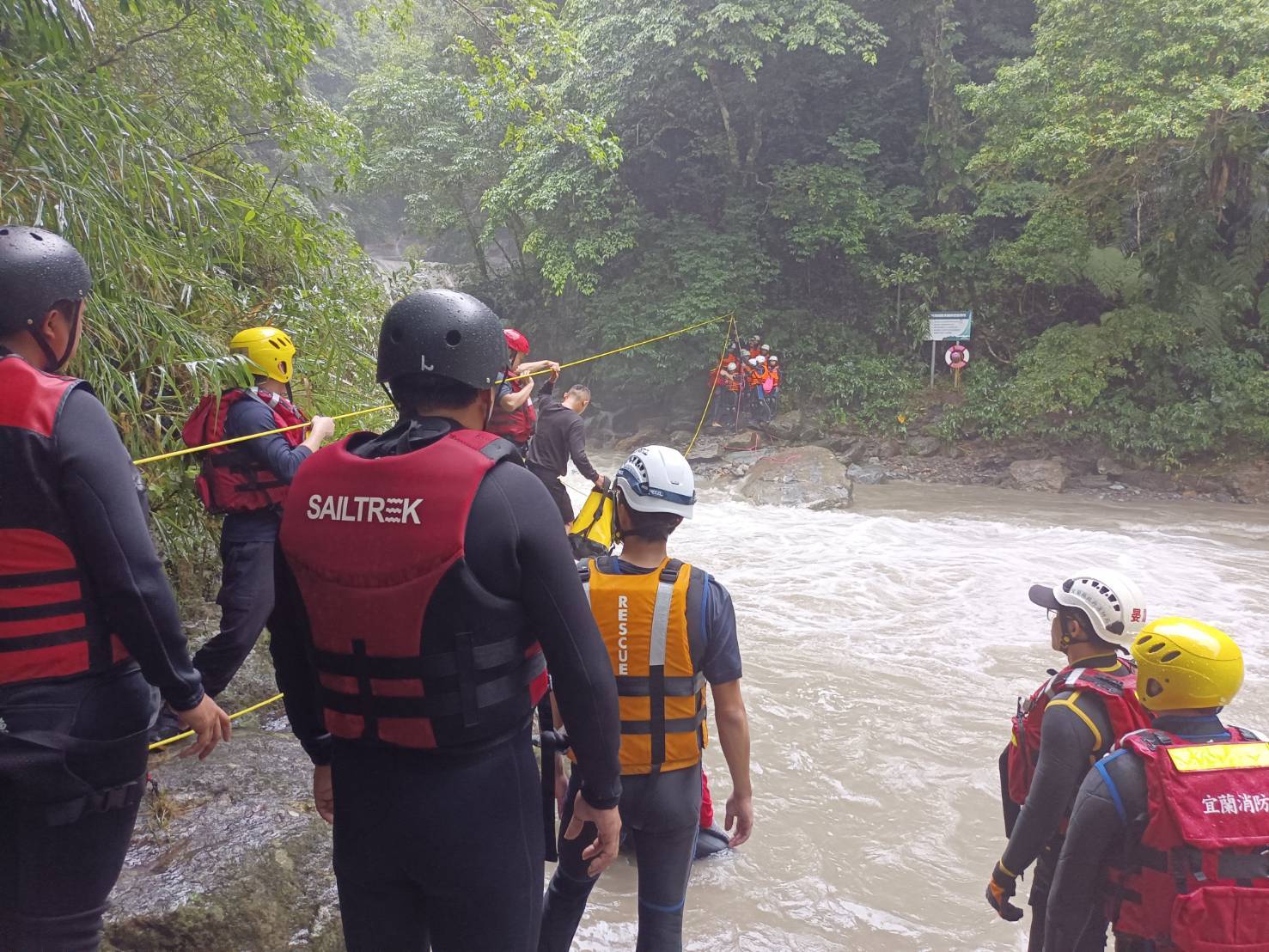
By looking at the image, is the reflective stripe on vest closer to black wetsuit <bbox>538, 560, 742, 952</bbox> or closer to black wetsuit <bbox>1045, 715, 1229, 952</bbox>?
black wetsuit <bbox>538, 560, 742, 952</bbox>

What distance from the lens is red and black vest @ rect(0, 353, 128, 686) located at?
1.50 meters

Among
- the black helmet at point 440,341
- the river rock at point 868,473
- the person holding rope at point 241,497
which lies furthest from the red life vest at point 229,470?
the river rock at point 868,473

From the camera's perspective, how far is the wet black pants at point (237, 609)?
122 inches

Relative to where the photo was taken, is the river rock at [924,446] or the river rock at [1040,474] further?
the river rock at [924,446]

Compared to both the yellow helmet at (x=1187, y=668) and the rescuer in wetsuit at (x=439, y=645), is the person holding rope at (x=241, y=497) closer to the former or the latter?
the rescuer in wetsuit at (x=439, y=645)

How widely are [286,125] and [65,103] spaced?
275cm

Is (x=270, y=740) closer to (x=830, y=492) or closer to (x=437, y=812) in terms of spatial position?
(x=437, y=812)

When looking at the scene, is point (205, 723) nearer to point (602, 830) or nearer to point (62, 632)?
point (62, 632)

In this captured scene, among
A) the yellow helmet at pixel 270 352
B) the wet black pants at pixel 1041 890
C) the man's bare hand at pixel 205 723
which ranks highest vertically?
the yellow helmet at pixel 270 352

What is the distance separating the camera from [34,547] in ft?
5.01

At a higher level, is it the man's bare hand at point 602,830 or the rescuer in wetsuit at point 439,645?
the rescuer in wetsuit at point 439,645

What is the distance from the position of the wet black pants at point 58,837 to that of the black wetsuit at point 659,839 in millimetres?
1033

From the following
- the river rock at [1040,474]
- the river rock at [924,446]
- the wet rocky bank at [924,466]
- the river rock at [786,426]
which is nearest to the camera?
the wet rocky bank at [924,466]

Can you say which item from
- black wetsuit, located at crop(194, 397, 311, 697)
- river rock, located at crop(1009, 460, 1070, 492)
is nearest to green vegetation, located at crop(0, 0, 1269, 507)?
black wetsuit, located at crop(194, 397, 311, 697)
